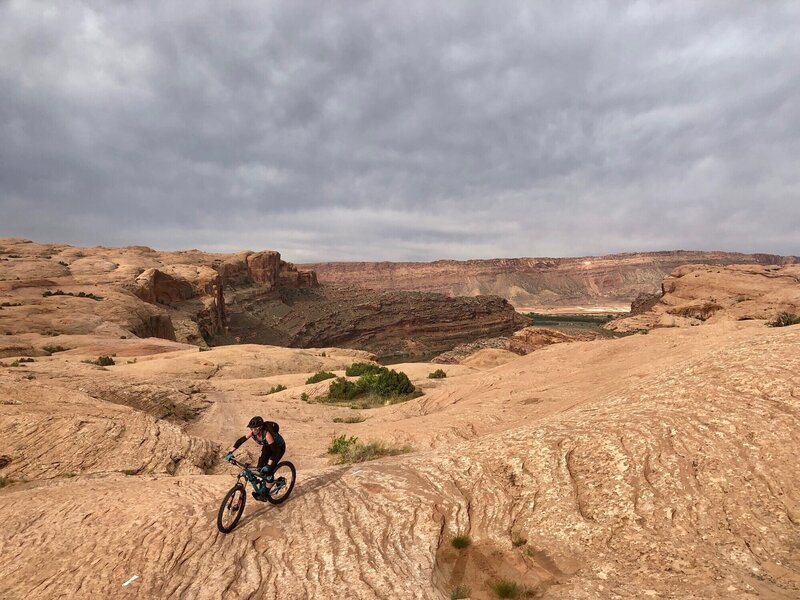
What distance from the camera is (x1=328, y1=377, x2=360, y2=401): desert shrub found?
23.9 m

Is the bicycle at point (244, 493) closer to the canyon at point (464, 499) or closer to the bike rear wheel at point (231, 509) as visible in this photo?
the bike rear wheel at point (231, 509)

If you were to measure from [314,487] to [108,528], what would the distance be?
333 cm

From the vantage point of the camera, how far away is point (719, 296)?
76.0 meters

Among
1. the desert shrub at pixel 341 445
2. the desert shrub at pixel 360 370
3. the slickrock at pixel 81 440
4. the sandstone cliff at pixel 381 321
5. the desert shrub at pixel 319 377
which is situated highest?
the slickrock at pixel 81 440

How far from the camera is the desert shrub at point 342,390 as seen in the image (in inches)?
942

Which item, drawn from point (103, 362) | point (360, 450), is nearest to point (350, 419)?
point (360, 450)

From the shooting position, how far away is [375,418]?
62.5ft

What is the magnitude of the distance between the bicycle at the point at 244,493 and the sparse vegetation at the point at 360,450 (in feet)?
13.6

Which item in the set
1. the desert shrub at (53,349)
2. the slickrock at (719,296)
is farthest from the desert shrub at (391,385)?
the slickrock at (719,296)

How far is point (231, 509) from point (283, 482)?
3.28ft

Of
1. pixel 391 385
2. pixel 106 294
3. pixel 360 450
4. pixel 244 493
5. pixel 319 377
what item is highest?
pixel 106 294

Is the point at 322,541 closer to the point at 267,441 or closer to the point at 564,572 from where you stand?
the point at 267,441

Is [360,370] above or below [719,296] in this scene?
below

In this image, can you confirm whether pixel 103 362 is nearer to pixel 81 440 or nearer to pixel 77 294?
pixel 81 440
